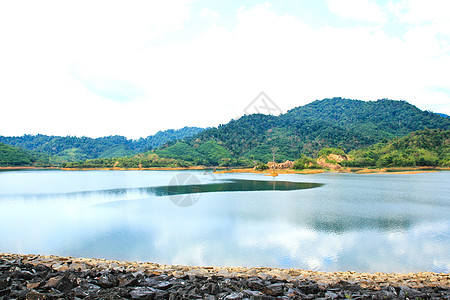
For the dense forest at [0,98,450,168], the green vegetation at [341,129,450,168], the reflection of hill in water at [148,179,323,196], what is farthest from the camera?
the dense forest at [0,98,450,168]

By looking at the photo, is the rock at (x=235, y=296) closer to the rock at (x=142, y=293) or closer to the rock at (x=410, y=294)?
the rock at (x=142, y=293)

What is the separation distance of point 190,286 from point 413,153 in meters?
76.6

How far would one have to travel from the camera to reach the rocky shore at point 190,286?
4895 millimetres

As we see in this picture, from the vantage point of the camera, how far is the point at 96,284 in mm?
5516

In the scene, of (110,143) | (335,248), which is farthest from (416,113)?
(110,143)

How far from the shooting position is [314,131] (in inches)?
4673

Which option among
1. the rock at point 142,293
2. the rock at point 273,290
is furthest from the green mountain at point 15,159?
the rock at point 273,290

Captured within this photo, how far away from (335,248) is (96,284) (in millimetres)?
7649

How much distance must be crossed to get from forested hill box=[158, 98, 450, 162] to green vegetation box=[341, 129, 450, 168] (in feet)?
84.7

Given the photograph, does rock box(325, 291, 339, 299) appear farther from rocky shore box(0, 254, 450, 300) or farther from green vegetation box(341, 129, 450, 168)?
green vegetation box(341, 129, 450, 168)

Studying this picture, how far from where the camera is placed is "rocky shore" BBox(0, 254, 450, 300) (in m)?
4.89

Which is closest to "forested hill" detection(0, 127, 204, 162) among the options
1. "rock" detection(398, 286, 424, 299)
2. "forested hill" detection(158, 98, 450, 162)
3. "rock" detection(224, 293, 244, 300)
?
"forested hill" detection(158, 98, 450, 162)

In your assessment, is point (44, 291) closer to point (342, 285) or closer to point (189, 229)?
point (342, 285)

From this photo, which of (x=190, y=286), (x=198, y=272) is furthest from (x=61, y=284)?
(x=198, y=272)
